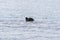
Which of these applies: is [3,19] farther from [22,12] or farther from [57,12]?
[57,12]

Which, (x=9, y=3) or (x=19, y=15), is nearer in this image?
(x=19, y=15)

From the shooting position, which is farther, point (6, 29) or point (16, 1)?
point (16, 1)

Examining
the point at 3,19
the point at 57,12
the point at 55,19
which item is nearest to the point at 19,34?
the point at 3,19

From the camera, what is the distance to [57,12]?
78.8 inches

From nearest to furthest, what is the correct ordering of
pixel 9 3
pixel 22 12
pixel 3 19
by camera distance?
pixel 3 19 → pixel 22 12 → pixel 9 3

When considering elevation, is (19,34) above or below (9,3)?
below

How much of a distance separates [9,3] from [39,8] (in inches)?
15.5

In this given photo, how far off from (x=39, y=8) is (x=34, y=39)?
562 mm

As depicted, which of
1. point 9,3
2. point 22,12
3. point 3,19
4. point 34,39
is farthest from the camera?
point 9,3

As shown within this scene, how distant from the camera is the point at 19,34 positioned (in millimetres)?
1633

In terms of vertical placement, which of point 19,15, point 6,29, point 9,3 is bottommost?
point 6,29

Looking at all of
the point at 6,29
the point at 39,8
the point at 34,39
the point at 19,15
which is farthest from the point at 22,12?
the point at 34,39

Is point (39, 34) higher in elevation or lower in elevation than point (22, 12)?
lower

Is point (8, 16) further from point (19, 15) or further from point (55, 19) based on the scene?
point (55, 19)
